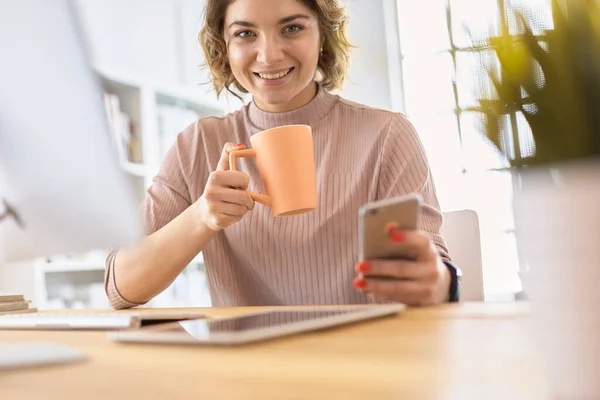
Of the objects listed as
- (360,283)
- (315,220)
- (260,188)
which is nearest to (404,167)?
(315,220)

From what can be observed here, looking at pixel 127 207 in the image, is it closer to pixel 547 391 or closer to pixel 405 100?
pixel 547 391

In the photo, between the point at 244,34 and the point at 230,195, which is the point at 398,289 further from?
the point at 244,34

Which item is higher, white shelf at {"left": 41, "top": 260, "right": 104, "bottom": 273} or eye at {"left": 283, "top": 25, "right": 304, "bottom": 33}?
eye at {"left": 283, "top": 25, "right": 304, "bottom": 33}

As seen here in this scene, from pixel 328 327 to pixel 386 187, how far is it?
773mm

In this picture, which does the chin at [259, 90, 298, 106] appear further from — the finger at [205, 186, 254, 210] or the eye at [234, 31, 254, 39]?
the finger at [205, 186, 254, 210]

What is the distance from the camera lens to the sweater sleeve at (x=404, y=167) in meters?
1.35

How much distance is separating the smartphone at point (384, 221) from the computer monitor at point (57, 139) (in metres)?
0.26

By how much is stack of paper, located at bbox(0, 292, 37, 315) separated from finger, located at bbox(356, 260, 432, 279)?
2.40ft

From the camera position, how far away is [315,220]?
4.58ft

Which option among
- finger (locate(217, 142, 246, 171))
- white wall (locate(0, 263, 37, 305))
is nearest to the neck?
finger (locate(217, 142, 246, 171))

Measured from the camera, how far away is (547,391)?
348mm

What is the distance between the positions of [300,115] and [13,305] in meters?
0.74

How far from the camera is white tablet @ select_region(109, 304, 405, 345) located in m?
0.58

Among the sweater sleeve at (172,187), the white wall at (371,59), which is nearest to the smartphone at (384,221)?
the sweater sleeve at (172,187)
